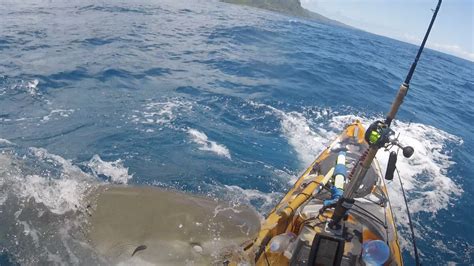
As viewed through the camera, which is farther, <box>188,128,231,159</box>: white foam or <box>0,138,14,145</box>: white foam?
<box>188,128,231,159</box>: white foam

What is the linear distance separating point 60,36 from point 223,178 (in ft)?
57.7

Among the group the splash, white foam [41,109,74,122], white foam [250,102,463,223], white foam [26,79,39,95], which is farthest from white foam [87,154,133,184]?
white foam [26,79,39,95]

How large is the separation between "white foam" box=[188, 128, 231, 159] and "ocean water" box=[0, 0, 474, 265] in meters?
0.03

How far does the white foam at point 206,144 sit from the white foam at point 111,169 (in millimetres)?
2499

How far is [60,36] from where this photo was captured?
22328 mm

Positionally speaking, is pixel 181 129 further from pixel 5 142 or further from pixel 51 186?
pixel 5 142

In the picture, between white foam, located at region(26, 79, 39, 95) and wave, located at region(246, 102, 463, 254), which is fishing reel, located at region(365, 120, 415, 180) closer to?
wave, located at region(246, 102, 463, 254)

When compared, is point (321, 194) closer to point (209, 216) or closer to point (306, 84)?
point (209, 216)

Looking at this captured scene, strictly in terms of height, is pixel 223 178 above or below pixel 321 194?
below

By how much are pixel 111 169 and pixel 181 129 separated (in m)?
3.06

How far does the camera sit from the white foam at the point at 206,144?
436 inches

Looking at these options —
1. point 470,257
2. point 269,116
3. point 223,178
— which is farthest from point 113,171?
point 470,257

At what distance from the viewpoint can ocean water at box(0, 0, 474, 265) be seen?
8.25 m

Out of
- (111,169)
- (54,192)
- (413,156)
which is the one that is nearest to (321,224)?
(54,192)
